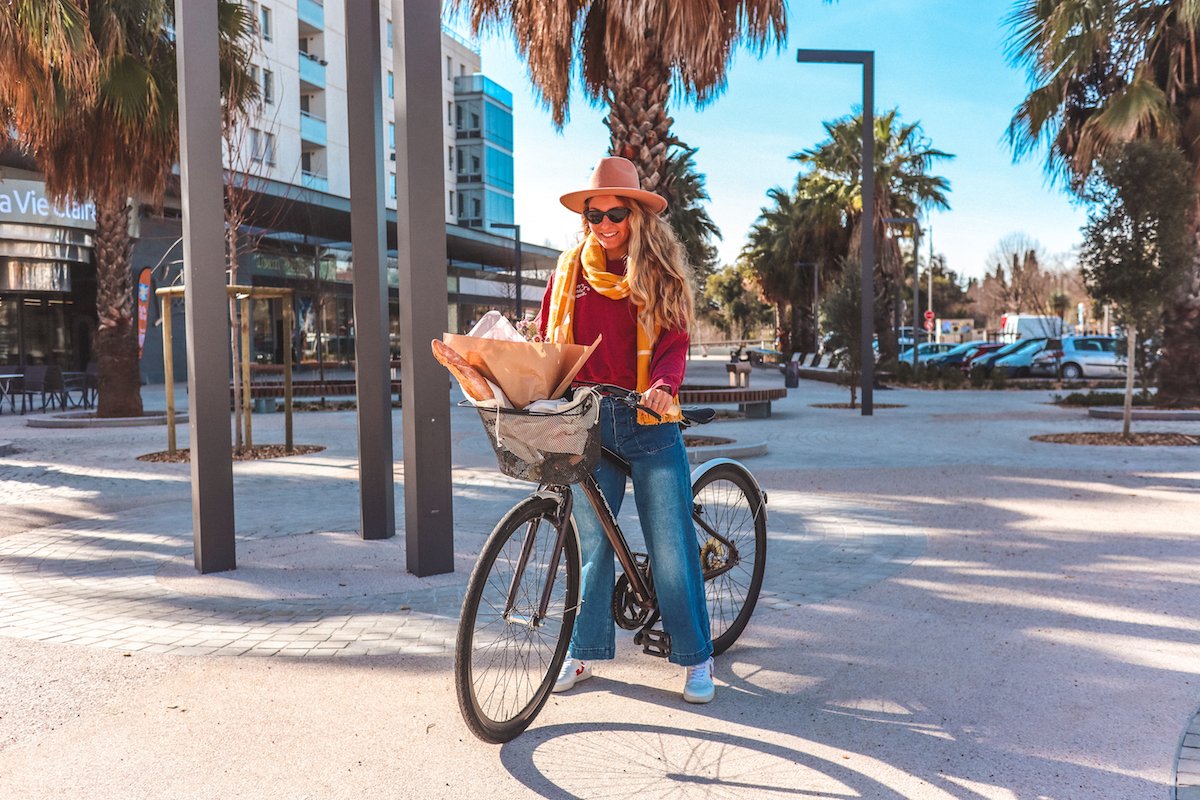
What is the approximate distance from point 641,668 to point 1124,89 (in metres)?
14.9

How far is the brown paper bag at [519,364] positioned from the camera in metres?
2.87

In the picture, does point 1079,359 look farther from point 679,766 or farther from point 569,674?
point 679,766

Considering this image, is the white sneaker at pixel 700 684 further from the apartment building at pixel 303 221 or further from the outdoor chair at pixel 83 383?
the outdoor chair at pixel 83 383

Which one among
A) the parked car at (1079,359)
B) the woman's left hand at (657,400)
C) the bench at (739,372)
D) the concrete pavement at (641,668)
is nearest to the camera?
the concrete pavement at (641,668)

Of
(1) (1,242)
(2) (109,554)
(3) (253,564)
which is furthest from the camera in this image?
(1) (1,242)

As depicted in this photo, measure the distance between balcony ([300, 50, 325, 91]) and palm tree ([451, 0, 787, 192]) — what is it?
93.0 ft

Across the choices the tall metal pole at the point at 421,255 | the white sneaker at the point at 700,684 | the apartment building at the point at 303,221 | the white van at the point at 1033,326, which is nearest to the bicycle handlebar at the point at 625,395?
the white sneaker at the point at 700,684

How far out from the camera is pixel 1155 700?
353 cm

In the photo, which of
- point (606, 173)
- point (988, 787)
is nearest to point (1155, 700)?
point (988, 787)

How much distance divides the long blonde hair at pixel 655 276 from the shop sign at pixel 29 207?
80.0ft

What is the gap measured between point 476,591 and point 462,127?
51.1m

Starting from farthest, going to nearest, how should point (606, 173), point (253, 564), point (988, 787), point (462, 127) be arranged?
point (462, 127)
point (253, 564)
point (606, 173)
point (988, 787)

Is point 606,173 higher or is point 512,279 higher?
point 512,279

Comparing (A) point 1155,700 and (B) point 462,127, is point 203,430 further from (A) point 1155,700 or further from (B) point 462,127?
(B) point 462,127
